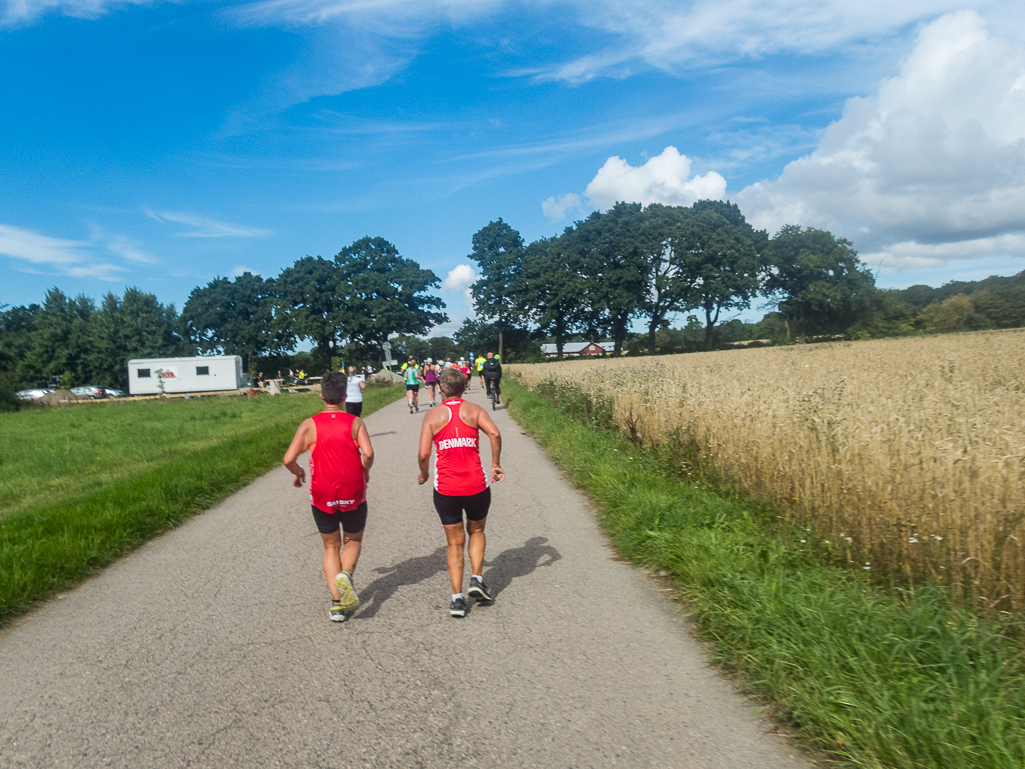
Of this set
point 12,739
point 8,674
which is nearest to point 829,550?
point 12,739

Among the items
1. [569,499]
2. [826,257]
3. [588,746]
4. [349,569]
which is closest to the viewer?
[588,746]

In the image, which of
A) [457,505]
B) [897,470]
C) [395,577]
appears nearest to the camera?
[897,470]

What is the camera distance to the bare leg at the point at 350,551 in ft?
16.3

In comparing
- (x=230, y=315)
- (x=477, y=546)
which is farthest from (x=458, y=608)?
(x=230, y=315)

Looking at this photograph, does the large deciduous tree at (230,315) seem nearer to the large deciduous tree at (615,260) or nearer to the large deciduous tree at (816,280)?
the large deciduous tree at (615,260)

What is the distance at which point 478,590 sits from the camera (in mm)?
4898

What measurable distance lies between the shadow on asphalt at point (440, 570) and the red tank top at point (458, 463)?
37.6 inches

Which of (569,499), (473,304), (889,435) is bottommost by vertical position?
(569,499)

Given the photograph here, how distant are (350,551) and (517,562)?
164 centimetres

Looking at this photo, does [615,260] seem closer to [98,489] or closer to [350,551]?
[98,489]

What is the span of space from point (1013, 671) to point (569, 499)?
18.3 ft

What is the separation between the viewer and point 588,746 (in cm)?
307

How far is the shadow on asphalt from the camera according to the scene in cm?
524

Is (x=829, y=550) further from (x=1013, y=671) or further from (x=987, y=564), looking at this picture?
(x=1013, y=671)
